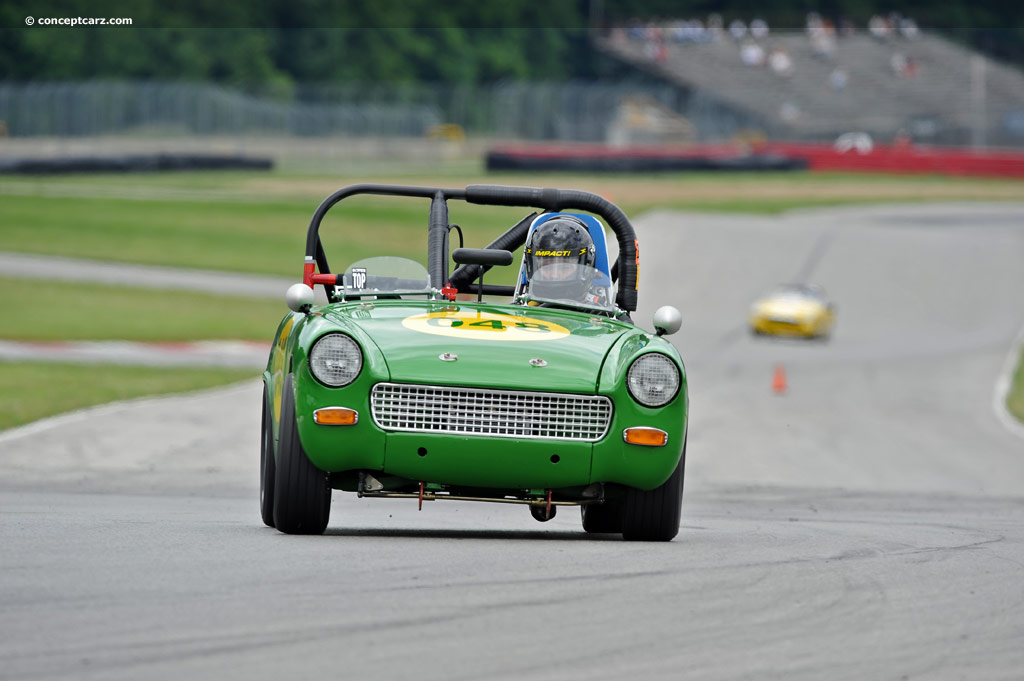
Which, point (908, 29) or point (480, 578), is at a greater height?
point (908, 29)

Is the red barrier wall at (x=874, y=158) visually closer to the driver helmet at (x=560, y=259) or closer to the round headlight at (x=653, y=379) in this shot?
the driver helmet at (x=560, y=259)

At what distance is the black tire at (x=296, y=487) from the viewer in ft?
19.6

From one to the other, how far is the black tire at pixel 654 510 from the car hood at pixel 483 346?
1.94 ft

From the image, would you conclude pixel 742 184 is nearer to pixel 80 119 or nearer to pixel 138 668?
pixel 80 119

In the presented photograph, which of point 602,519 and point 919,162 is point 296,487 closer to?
point 602,519

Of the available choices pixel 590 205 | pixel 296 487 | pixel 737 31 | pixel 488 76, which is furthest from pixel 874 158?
pixel 296 487

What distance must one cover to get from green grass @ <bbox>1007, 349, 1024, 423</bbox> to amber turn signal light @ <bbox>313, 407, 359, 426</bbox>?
13.4m

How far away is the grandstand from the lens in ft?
215

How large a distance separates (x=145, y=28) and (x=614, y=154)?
88.5 feet

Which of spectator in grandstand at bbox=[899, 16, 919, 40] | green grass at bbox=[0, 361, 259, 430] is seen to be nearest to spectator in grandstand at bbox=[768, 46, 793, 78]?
spectator in grandstand at bbox=[899, 16, 919, 40]

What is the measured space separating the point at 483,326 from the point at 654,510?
1.02 metres

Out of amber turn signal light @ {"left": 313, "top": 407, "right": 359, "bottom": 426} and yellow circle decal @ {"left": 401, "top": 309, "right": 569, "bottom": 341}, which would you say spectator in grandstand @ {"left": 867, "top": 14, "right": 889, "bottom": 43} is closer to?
yellow circle decal @ {"left": 401, "top": 309, "right": 569, "bottom": 341}

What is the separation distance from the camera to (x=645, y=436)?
6.03 meters

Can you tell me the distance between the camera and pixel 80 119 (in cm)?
5072
